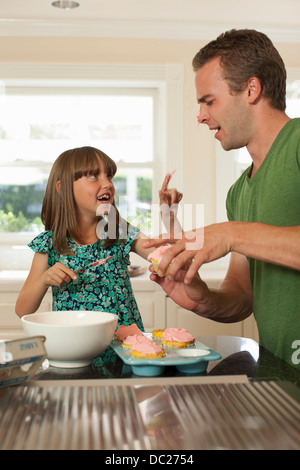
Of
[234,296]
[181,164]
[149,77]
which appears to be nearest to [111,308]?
[234,296]

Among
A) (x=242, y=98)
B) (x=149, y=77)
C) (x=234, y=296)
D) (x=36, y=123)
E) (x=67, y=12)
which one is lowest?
(x=234, y=296)

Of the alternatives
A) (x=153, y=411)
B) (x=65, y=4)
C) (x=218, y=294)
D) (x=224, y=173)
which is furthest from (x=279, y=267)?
(x=65, y=4)

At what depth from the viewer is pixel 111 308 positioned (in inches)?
77.6

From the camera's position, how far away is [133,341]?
3.96 feet

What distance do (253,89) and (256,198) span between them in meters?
0.33

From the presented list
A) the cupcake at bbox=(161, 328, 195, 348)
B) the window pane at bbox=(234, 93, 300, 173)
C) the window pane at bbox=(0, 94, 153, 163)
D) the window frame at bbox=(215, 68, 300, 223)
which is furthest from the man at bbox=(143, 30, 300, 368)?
the window pane at bbox=(0, 94, 153, 163)

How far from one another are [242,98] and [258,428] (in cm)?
111

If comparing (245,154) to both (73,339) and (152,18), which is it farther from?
(73,339)

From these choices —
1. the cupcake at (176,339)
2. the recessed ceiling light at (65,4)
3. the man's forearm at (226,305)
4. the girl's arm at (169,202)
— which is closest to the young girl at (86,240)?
the girl's arm at (169,202)

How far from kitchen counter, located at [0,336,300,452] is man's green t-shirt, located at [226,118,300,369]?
28 cm

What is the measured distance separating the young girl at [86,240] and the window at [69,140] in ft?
5.71

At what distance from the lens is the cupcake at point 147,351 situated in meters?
1.12

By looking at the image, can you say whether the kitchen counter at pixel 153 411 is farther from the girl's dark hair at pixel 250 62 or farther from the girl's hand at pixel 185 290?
the girl's dark hair at pixel 250 62
